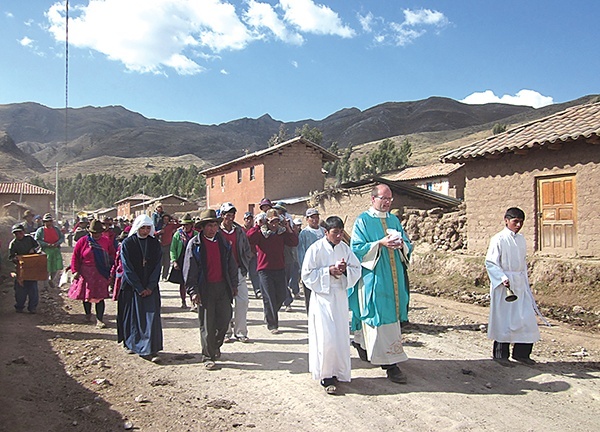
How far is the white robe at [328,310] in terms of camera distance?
498 cm

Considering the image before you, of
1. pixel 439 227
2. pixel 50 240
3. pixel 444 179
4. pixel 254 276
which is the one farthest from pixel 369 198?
pixel 444 179

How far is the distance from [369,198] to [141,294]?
12.0 m

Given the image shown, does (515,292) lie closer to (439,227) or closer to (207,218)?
(207,218)

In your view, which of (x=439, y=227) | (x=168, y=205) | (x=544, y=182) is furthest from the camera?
(x=168, y=205)

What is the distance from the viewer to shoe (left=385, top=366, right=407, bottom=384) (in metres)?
5.16

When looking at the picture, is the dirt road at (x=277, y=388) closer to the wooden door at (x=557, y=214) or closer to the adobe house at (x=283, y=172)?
the wooden door at (x=557, y=214)

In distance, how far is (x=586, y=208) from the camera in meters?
10.5

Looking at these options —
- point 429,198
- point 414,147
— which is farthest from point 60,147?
point 429,198

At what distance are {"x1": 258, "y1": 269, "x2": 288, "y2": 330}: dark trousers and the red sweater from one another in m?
0.11

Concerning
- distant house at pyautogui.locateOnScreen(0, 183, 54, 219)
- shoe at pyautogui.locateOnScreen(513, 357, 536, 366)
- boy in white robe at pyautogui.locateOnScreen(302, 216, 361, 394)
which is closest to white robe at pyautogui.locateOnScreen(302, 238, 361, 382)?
boy in white robe at pyautogui.locateOnScreen(302, 216, 361, 394)

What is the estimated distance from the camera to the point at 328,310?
5.07m

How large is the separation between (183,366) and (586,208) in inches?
355

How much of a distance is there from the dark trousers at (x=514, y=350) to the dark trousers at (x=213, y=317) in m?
3.38

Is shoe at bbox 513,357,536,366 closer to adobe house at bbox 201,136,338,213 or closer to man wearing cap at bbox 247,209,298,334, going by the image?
man wearing cap at bbox 247,209,298,334
